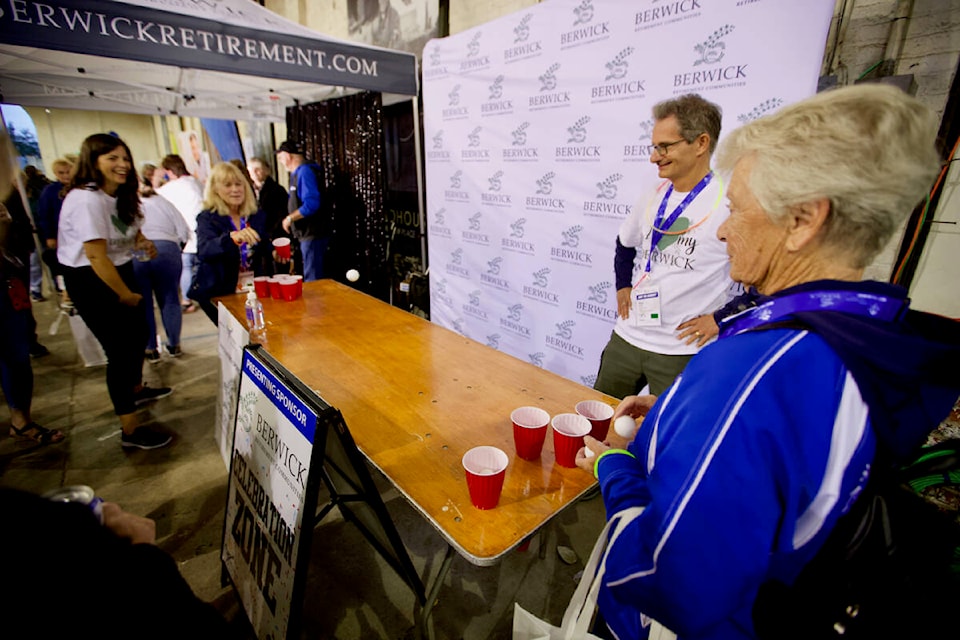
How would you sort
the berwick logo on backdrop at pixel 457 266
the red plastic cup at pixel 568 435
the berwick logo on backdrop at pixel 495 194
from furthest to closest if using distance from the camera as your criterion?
the berwick logo on backdrop at pixel 457 266
the berwick logo on backdrop at pixel 495 194
the red plastic cup at pixel 568 435

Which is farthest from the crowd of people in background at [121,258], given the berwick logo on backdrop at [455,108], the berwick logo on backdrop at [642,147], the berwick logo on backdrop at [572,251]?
the berwick logo on backdrop at [642,147]

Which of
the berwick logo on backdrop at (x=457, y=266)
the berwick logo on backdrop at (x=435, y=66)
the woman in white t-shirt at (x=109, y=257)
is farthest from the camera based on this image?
the berwick logo on backdrop at (x=457, y=266)

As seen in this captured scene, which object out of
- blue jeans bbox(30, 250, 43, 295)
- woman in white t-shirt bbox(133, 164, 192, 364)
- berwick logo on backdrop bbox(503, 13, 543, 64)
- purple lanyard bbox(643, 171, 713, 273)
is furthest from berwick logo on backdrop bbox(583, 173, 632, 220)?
blue jeans bbox(30, 250, 43, 295)

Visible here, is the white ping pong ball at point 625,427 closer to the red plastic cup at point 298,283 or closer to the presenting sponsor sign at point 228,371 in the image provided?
the presenting sponsor sign at point 228,371

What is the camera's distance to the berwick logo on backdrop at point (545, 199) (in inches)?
120

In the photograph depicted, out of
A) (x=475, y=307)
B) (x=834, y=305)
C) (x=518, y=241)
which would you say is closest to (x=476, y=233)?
(x=518, y=241)

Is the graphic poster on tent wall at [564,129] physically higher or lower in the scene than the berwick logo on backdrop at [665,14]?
lower

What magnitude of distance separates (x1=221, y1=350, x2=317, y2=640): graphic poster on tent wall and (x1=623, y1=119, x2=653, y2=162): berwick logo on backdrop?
2.32 metres

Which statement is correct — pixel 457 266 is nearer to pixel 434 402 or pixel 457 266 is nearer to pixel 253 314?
pixel 253 314

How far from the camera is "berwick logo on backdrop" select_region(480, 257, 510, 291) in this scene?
3.64 m

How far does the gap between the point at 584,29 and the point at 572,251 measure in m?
1.39

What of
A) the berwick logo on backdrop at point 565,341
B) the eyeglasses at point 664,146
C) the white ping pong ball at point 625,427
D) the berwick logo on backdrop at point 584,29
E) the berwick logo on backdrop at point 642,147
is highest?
the berwick logo on backdrop at point 584,29

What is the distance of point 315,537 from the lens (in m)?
2.06

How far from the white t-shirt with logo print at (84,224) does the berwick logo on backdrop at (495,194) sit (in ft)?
8.10
